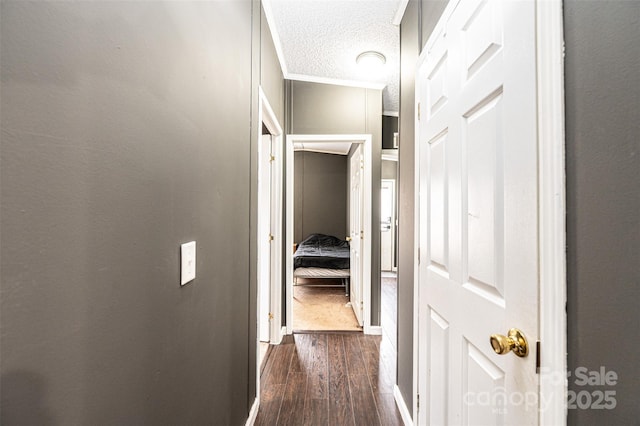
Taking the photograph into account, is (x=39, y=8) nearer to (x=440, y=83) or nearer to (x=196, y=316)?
(x=196, y=316)

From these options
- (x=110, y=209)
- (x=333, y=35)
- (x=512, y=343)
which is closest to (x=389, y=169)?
(x=333, y=35)

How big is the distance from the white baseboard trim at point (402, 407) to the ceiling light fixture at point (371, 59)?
2655 mm

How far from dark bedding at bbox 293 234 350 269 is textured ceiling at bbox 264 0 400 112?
266cm

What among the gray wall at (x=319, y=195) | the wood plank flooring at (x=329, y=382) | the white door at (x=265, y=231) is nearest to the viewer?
the wood plank flooring at (x=329, y=382)

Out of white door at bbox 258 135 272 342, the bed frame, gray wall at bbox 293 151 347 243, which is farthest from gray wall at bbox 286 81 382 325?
gray wall at bbox 293 151 347 243

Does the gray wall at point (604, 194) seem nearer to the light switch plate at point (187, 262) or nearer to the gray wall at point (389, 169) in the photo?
the light switch plate at point (187, 262)

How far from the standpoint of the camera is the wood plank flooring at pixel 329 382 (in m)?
1.85

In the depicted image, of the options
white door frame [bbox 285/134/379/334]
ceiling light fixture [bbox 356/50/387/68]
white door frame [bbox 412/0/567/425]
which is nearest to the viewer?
white door frame [bbox 412/0/567/425]

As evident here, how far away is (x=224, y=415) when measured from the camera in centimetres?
134

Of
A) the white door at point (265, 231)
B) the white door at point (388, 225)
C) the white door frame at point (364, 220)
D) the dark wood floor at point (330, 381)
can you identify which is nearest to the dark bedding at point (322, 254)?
the white door at point (388, 225)

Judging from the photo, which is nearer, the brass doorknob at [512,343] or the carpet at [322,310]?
the brass doorknob at [512,343]

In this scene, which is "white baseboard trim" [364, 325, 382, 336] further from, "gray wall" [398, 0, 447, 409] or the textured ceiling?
the textured ceiling

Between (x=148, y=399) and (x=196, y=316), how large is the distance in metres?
0.30

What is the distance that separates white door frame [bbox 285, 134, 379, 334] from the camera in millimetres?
3014
